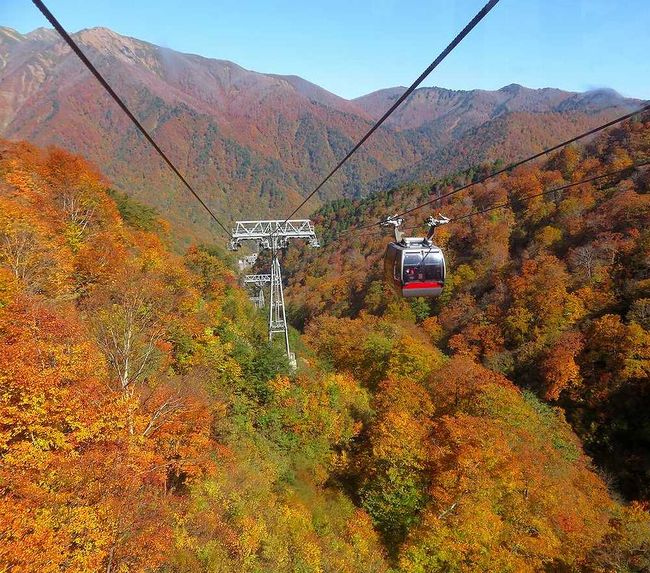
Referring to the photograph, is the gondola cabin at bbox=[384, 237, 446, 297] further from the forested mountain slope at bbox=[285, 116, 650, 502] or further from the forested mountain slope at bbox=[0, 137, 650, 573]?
the forested mountain slope at bbox=[0, 137, 650, 573]

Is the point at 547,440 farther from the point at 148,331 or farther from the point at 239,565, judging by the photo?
the point at 148,331

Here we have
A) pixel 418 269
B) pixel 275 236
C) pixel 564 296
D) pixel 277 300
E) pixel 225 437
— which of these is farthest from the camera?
pixel 564 296

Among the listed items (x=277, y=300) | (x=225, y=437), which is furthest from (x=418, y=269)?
(x=277, y=300)

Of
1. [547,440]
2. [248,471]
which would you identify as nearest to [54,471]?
[248,471]

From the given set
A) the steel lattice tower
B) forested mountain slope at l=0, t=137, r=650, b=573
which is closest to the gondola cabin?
forested mountain slope at l=0, t=137, r=650, b=573

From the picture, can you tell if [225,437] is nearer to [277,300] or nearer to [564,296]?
[277,300]
